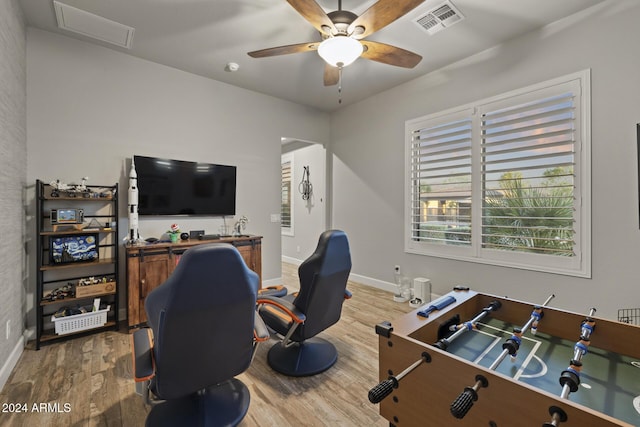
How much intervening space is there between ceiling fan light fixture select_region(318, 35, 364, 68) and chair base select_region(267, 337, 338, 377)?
2311 millimetres

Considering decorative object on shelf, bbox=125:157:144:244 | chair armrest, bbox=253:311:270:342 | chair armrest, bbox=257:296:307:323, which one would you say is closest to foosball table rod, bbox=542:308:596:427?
chair armrest, bbox=253:311:270:342

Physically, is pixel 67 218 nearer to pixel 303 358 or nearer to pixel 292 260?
pixel 303 358

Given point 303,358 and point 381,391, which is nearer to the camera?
point 381,391

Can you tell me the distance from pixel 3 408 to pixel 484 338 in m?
2.81

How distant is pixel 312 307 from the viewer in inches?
78.4

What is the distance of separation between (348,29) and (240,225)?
2831 millimetres

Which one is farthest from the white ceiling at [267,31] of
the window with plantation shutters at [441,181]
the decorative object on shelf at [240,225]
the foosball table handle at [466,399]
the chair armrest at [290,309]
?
the foosball table handle at [466,399]

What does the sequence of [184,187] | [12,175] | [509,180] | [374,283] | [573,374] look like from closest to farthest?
[573,374] < [12,175] < [509,180] < [184,187] < [374,283]

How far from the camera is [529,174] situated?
111 inches

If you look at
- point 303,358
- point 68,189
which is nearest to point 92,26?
point 68,189

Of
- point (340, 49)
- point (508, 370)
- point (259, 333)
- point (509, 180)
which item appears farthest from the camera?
point (509, 180)

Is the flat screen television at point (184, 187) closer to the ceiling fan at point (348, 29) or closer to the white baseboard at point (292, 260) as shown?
the ceiling fan at point (348, 29)

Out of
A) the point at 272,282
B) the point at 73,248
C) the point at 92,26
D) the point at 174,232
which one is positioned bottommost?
the point at 272,282

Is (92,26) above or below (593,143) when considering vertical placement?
above
